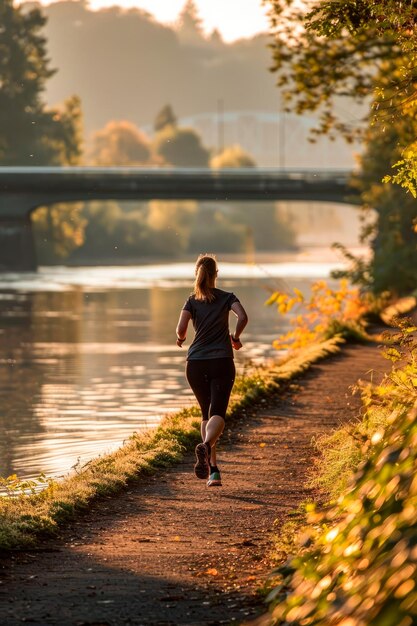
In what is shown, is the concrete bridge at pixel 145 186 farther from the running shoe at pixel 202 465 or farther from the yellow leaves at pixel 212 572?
the yellow leaves at pixel 212 572

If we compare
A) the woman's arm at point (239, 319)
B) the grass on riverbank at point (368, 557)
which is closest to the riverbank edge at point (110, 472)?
the woman's arm at point (239, 319)

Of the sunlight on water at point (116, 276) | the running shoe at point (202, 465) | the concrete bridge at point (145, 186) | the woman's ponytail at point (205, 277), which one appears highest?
the woman's ponytail at point (205, 277)

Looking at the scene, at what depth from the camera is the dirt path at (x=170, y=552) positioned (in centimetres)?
795

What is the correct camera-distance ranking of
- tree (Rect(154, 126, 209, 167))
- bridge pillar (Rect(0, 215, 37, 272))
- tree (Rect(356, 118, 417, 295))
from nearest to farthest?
tree (Rect(356, 118, 417, 295)) < bridge pillar (Rect(0, 215, 37, 272)) < tree (Rect(154, 126, 209, 167))

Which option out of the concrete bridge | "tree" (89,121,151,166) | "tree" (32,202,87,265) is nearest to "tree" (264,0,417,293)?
the concrete bridge

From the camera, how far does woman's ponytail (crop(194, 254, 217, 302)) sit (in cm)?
1138

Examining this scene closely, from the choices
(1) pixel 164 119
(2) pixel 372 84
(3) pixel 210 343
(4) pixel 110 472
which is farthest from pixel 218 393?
(1) pixel 164 119

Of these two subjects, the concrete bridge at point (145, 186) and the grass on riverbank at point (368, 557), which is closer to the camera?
the grass on riverbank at point (368, 557)

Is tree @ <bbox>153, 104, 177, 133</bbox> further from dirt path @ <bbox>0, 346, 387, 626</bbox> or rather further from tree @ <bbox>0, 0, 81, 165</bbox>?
dirt path @ <bbox>0, 346, 387, 626</bbox>

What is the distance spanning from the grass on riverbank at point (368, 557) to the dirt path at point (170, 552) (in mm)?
511

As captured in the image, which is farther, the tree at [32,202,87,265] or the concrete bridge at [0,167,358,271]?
the tree at [32,202,87,265]

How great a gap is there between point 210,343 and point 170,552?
2.41 metres

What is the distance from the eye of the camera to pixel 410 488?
21.3ft

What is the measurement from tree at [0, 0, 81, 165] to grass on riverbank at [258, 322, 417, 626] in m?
82.7
